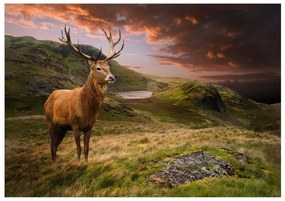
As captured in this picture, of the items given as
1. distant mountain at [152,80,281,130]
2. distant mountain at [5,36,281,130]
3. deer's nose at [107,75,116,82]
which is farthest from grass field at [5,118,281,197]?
distant mountain at [152,80,281,130]

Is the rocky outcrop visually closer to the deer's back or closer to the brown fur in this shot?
the brown fur

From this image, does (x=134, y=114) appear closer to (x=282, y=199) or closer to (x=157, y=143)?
Result: (x=157, y=143)

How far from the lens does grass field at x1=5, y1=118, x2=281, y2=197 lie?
8039mm

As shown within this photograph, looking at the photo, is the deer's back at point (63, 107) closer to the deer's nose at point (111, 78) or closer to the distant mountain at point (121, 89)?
the distant mountain at point (121, 89)

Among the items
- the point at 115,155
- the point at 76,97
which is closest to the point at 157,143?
the point at 115,155

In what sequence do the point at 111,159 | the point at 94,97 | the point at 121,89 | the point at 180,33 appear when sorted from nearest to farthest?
the point at 94,97 → the point at 111,159 → the point at 180,33 → the point at 121,89

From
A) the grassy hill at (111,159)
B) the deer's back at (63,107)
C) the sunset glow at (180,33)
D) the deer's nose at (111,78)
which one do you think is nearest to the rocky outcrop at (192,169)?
the grassy hill at (111,159)

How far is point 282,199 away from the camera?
28.9 feet

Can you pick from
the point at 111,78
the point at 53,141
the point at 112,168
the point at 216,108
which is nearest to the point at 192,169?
the point at 112,168

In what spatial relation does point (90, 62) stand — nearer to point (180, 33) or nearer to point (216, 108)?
point (180, 33)

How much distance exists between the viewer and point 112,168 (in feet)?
29.0

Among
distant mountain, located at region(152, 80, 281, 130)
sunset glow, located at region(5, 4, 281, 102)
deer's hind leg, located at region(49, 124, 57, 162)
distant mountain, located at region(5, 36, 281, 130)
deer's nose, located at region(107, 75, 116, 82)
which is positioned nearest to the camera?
deer's nose, located at region(107, 75, 116, 82)

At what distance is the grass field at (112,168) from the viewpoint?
804 cm
